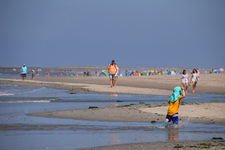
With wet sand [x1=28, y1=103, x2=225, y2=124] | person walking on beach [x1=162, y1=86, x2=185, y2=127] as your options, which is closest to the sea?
person walking on beach [x1=162, y1=86, x2=185, y2=127]

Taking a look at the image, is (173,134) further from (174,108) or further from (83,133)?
(83,133)

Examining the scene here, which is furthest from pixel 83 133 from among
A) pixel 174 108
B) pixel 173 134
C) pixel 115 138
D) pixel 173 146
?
pixel 174 108

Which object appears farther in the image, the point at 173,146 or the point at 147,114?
the point at 147,114

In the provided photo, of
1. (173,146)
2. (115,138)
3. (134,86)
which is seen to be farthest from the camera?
(134,86)

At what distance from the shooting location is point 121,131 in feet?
30.1

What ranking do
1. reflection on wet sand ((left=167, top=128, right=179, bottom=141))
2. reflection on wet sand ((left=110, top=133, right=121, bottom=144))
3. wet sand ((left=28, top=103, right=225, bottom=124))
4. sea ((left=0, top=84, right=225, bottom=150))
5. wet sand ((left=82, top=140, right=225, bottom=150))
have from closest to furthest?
wet sand ((left=82, top=140, right=225, bottom=150))
sea ((left=0, top=84, right=225, bottom=150))
reflection on wet sand ((left=110, top=133, right=121, bottom=144))
reflection on wet sand ((left=167, top=128, right=179, bottom=141))
wet sand ((left=28, top=103, right=225, bottom=124))

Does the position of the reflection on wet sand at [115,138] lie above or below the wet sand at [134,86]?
below

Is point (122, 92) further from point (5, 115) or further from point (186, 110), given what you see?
point (5, 115)

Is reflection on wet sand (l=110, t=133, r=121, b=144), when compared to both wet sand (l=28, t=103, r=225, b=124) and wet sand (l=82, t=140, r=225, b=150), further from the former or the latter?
wet sand (l=28, t=103, r=225, b=124)

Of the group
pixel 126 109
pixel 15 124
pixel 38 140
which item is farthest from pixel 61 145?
pixel 126 109

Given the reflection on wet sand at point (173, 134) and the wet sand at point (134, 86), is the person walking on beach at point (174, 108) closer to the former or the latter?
the reflection on wet sand at point (173, 134)

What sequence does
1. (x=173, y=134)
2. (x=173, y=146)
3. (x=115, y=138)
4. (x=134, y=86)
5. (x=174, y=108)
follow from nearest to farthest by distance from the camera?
(x=173, y=146), (x=115, y=138), (x=173, y=134), (x=174, y=108), (x=134, y=86)

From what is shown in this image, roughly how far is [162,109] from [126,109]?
161 centimetres

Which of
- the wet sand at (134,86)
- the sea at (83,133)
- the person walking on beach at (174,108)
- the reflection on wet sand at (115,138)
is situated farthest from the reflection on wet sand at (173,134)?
the wet sand at (134,86)
